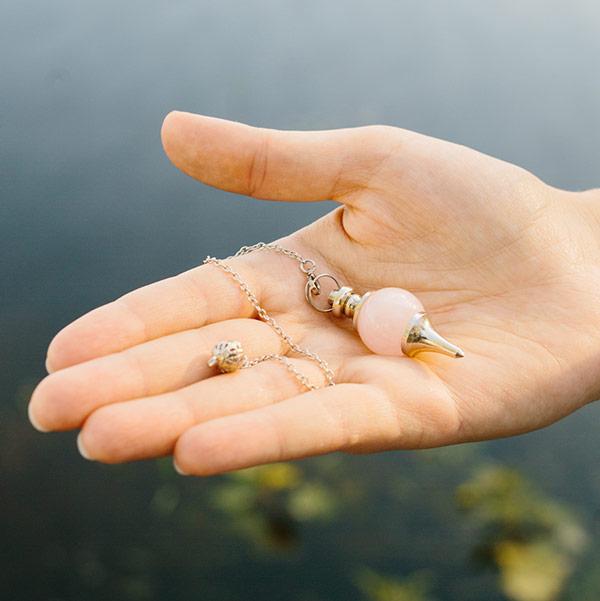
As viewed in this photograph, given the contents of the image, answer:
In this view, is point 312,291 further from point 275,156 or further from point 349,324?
point 275,156

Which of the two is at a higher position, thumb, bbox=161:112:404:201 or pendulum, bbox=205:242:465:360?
thumb, bbox=161:112:404:201

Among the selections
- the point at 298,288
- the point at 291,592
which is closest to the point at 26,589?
the point at 291,592

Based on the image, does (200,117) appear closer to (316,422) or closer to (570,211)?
(316,422)

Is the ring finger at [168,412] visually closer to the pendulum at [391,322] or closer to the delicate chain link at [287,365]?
the delicate chain link at [287,365]

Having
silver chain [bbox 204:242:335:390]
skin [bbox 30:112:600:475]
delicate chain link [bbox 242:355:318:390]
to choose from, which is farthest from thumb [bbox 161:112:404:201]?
delicate chain link [bbox 242:355:318:390]

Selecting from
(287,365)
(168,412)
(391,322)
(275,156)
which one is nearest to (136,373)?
(168,412)

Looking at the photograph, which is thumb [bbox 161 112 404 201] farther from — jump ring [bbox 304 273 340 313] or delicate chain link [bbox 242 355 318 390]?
delicate chain link [bbox 242 355 318 390]

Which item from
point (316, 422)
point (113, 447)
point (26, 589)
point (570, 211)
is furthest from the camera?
point (570, 211)
